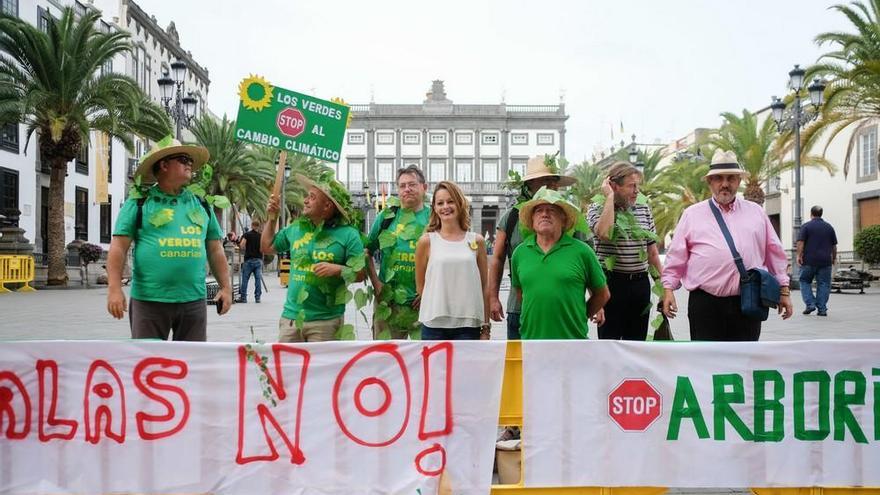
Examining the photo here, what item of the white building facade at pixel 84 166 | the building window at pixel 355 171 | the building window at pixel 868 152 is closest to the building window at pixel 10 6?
the white building facade at pixel 84 166

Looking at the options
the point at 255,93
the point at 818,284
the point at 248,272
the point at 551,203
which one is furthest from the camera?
the point at 248,272

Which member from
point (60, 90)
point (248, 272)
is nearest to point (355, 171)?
point (60, 90)

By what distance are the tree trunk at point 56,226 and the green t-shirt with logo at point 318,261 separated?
19917mm

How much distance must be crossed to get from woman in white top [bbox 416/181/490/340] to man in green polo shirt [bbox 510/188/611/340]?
27 centimetres

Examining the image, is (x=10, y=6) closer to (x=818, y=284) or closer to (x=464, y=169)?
(x=818, y=284)

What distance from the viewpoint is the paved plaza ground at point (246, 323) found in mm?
9781

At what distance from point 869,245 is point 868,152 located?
344 inches

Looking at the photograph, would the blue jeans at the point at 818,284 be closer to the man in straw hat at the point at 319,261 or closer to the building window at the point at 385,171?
the man in straw hat at the point at 319,261

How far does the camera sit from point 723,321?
4637 mm

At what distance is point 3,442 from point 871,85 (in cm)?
2080

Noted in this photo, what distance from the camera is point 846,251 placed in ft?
105

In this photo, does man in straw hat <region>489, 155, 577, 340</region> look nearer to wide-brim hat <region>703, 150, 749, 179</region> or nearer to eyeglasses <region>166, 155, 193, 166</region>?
wide-brim hat <region>703, 150, 749, 179</region>

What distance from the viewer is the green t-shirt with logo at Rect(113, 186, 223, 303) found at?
4508 millimetres

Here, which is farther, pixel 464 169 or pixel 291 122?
pixel 464 169
